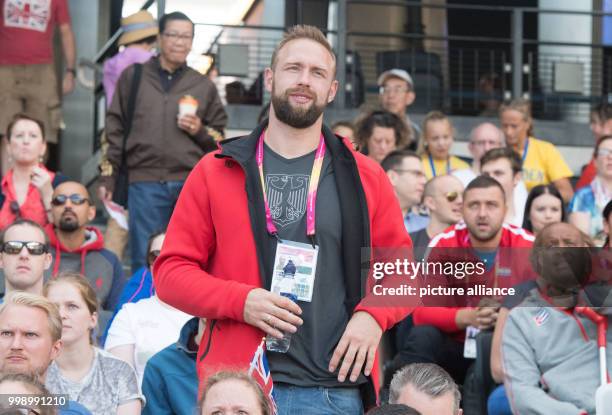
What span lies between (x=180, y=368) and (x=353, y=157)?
177 cm

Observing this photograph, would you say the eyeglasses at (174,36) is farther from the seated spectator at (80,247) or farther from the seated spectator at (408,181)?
the seated spectator at (408,181)

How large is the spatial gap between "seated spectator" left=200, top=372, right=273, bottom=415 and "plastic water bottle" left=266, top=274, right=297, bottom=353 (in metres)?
0.23

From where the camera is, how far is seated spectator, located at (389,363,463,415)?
5617 mm

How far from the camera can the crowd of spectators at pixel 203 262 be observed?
625 cm

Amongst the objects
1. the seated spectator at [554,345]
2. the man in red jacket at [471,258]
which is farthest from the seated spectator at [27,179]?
the seated spectator at [554,345]

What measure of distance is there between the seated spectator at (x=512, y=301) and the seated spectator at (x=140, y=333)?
5.70ft

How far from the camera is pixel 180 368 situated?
6.88m

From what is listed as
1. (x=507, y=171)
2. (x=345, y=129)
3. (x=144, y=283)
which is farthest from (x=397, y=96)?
(x=144, y=283)

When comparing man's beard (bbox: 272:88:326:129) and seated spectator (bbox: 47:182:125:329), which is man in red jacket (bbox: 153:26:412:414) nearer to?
man's beard (bbox: 272:88:326:129)

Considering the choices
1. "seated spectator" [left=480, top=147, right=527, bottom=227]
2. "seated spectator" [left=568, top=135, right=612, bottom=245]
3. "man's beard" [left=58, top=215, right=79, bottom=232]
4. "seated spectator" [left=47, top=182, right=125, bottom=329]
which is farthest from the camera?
"seated spectator" [left=568, top=135, right=612, bottom=245]

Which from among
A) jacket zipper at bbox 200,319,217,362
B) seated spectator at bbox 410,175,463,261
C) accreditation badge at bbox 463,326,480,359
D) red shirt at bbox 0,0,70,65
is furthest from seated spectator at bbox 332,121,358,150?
jacket zipper at bbox 200,319,217,362

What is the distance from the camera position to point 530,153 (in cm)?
1201

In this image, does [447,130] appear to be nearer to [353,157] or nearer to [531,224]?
[531,224]

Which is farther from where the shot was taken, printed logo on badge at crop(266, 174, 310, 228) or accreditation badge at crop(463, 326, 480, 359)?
accreditation badge at crop(463, 326, 480, 359)
